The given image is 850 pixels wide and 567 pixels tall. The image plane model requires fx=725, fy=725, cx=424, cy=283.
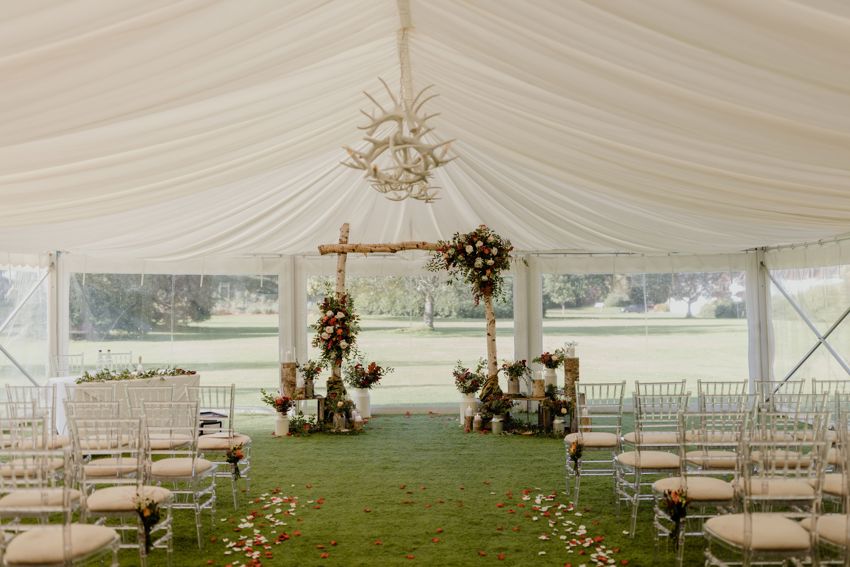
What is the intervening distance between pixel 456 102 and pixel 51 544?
460 centimetres

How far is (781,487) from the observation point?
15.0ft

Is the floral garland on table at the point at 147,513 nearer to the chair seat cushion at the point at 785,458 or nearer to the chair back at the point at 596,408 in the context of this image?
the chair back at the point at 596,408

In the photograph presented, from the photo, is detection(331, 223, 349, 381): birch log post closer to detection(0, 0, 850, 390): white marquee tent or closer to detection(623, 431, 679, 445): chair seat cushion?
detection(0, 0, 850, 390): white marquee tent

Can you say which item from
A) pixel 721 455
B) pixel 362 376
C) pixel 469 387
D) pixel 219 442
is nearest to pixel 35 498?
pixel 219 442

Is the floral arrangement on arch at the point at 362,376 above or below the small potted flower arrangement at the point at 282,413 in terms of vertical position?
above

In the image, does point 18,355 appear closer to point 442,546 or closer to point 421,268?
point 421,268

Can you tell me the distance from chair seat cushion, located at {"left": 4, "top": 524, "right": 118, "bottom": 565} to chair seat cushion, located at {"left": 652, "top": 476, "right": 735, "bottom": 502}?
11.9 feet

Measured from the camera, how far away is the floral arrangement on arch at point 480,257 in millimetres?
10562

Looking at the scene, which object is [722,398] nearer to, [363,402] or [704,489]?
[704,489]

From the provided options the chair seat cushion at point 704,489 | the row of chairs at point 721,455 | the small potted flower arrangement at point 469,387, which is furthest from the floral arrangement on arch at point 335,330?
the chair seat cushion at point 704,489

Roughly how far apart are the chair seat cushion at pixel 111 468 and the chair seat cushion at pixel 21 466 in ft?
0.73

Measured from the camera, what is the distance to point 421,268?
1320 cm

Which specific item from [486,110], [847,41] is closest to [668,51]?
[847,41]

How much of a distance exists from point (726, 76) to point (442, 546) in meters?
3.79
